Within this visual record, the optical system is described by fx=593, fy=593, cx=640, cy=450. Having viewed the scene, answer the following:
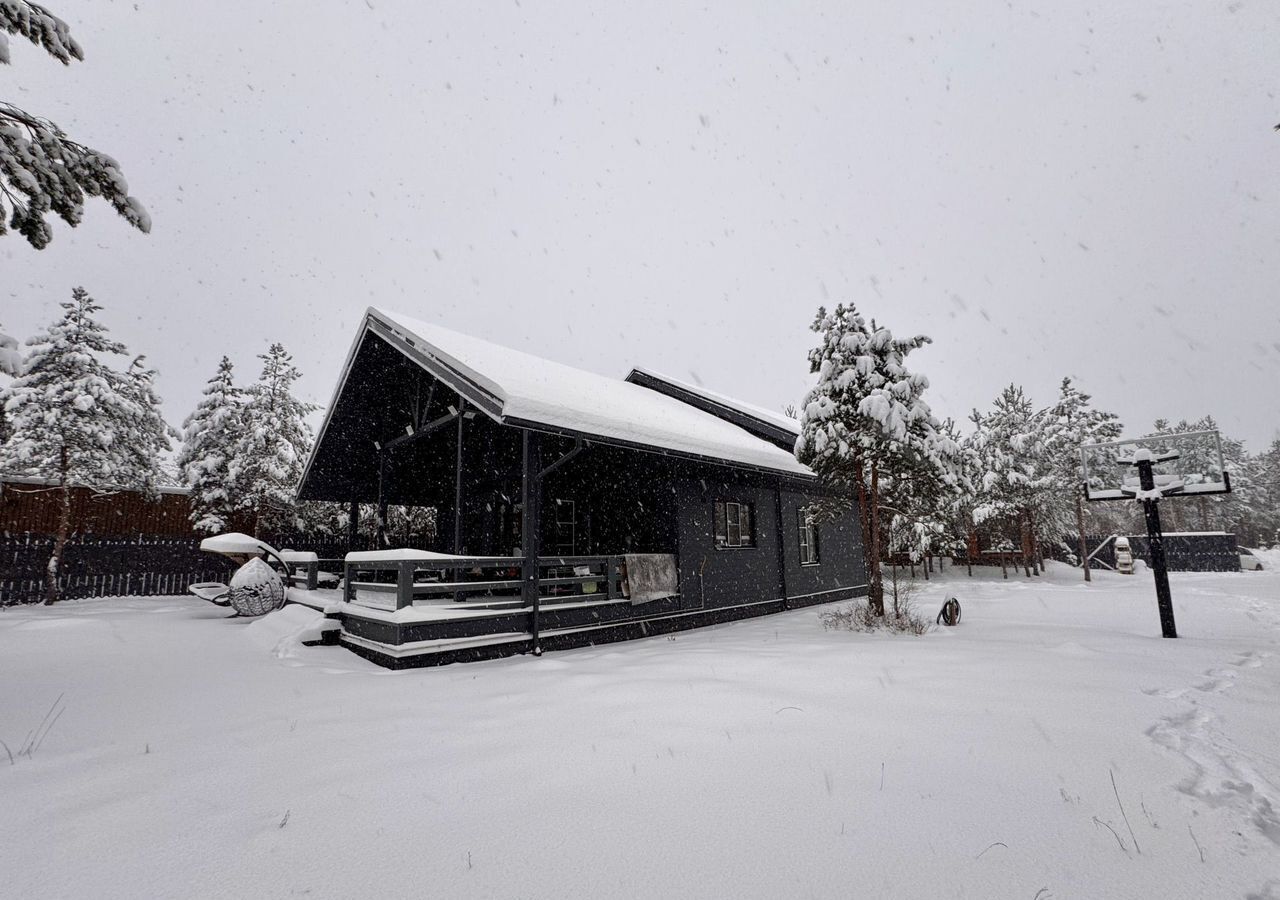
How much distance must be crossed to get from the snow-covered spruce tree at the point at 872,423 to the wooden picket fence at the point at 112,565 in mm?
15632

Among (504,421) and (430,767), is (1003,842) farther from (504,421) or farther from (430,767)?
(504,421)

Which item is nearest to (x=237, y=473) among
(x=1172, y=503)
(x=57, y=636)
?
(x=57, y=636)

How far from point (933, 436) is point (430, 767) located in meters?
9.33

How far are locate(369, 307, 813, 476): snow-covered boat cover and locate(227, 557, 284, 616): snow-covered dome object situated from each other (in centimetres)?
607

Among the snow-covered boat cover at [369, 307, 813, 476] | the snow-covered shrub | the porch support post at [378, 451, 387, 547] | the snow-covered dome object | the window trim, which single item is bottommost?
the snow-covered shrub

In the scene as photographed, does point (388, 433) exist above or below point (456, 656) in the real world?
above

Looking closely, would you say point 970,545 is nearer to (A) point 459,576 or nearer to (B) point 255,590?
(A) point 459,576

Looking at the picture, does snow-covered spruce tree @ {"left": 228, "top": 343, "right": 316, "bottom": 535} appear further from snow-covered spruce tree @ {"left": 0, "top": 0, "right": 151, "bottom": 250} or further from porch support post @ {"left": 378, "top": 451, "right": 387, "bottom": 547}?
snow-covered spruce tree @ {"left": 0, "top": 0, "right": 151, "bottom": 250}

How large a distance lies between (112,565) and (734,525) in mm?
16747

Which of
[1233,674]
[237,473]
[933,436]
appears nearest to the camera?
[1233,674]

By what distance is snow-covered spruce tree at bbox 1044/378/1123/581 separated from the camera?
24.1 m

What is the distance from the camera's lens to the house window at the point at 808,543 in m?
14.4

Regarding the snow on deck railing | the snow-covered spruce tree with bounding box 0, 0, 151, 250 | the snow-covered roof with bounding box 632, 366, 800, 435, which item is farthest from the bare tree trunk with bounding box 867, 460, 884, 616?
the snow-covered spruce tree with bounding box 0, 0, 151, 250

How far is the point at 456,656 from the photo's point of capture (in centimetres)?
730
